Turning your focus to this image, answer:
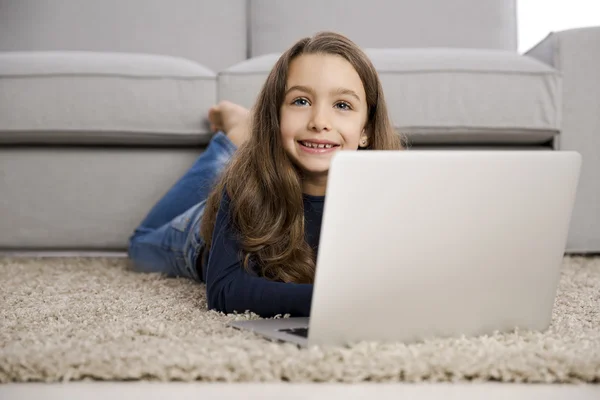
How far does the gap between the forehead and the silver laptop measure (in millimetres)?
437

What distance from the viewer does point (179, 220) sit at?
5.04ft

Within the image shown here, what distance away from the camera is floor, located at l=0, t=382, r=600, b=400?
650 millimetres

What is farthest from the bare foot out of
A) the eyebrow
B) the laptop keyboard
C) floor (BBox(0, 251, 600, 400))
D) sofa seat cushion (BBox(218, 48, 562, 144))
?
floor (BBox(0, 251, 600, 400))

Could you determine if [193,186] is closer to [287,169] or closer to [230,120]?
[230,120]

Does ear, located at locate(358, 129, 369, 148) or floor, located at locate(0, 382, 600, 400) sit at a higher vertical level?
ear, located at locate(358, 129, 369, 148)

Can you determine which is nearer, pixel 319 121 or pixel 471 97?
pixel 319 121

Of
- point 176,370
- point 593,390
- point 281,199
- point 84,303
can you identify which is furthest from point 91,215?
point 593,390

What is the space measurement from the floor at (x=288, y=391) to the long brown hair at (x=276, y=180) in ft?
1.29

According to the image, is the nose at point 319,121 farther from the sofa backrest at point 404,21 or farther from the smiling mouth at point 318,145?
the sofa backrest at point 404,21

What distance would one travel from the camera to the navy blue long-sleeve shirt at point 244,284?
96 cm

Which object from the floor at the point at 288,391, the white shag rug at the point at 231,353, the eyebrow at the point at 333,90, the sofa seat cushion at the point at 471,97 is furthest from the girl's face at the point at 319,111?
the sofa seat cushion at the point at 471,97

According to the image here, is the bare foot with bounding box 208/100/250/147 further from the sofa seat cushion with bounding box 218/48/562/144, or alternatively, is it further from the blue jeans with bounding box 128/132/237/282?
the sofa seat cushion with bounding box 218/48/562/144

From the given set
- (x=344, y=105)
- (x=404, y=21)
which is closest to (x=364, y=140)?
(x=344, y=105)

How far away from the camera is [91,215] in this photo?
5.82 ft
